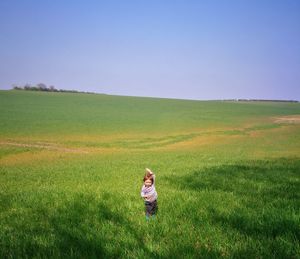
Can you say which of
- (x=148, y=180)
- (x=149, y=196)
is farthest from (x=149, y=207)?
(x=148, y=180)

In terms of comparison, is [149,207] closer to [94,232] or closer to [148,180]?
[148,180]

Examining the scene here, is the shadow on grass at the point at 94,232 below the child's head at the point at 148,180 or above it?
below

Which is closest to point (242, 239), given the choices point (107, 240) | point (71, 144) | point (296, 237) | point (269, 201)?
point (296, 237)

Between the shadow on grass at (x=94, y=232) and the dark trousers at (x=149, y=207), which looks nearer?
the shadow on grass at (x=94, y=232)

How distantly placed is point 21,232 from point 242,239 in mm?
3225

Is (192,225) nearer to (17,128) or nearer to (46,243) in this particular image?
(46,243)

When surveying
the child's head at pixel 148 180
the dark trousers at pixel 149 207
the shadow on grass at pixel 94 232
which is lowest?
the shadow on grass at pixel 94 232

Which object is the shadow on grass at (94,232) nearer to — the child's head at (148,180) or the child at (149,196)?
the child at (149,196)

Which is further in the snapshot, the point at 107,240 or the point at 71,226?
the point at 71,226

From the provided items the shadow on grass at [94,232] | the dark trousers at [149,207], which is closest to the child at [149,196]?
the dark trousers at [149,207]

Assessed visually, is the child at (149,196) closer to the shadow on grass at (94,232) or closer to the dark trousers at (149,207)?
the dark trousers at (149,207)

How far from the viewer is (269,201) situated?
5766 millimetres

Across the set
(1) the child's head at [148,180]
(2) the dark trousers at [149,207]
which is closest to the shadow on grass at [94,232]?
(2) the dark trousers at [149,207]

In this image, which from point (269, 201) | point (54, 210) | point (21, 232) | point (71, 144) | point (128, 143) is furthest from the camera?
point (128, 143)
